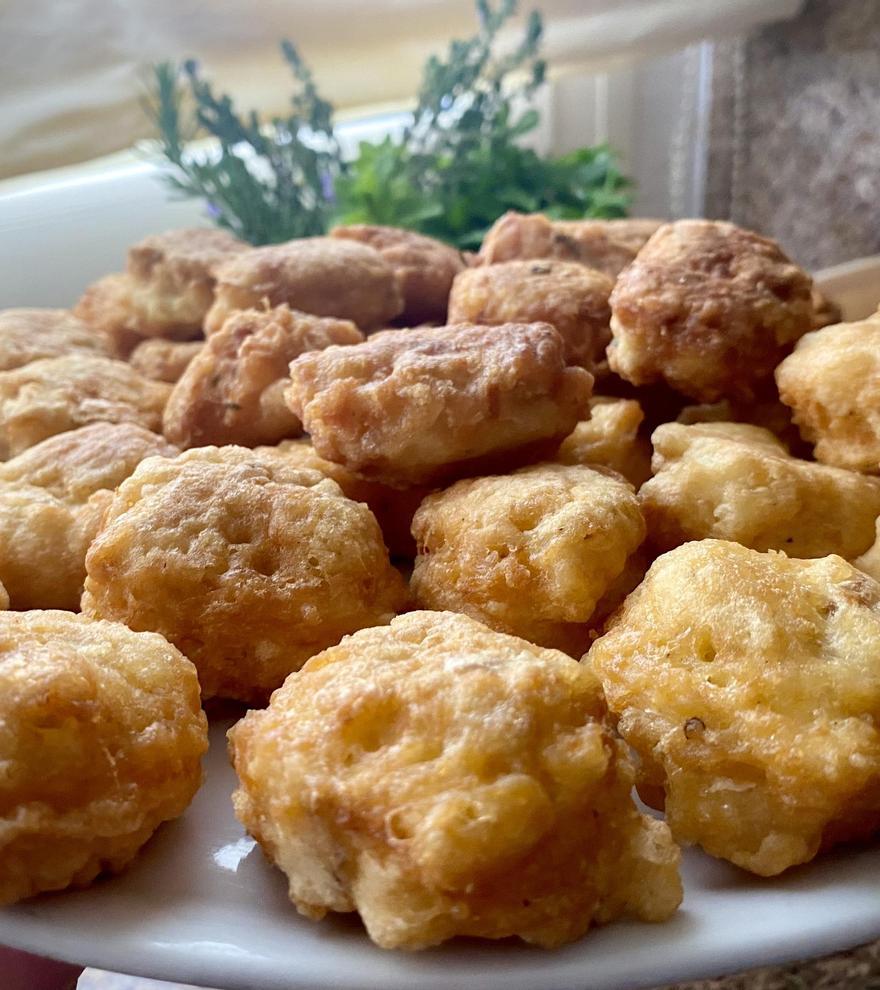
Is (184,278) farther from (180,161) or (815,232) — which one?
(815,232)

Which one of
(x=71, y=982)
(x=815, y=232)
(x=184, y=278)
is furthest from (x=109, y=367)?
(x=815, y=232)

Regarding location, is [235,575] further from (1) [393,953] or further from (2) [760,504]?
(2) [760,504]

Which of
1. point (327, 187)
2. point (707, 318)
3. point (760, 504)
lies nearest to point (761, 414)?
point (707, 318)

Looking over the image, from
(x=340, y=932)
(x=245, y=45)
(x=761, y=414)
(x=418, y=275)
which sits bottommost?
(x=340, y=932)

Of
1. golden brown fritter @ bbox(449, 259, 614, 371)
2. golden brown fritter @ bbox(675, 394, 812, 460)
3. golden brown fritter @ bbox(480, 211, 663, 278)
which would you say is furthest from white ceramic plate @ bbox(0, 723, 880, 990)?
golden brown fritter @ bbox(480, 211, 663, 278)

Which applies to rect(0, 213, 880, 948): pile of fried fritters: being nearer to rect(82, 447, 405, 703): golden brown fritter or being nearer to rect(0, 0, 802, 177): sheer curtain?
rect(82, 447, 405, 703): golden brown fritter

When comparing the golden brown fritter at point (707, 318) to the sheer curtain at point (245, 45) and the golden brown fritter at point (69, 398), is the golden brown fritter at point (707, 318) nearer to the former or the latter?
the golden brown fritter at point (69, 398)

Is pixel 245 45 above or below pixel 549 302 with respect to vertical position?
above
